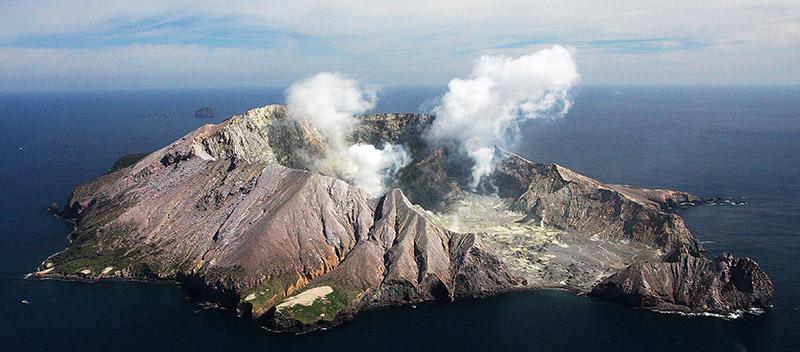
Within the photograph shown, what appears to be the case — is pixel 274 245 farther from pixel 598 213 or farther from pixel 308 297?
pixel 598 213

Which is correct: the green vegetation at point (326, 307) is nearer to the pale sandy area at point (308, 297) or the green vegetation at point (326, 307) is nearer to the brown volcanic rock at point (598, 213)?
the pale sandy area at point (308, 297)

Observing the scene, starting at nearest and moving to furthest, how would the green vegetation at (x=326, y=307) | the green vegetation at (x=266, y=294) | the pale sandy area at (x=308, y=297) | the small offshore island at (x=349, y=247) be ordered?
the green vegetation at (x=326, y=307) < the green vegetation at (x=266, y=294) < the pale sandy area at (x=308, y=297) < the small offshore island at (x=349, y=247)

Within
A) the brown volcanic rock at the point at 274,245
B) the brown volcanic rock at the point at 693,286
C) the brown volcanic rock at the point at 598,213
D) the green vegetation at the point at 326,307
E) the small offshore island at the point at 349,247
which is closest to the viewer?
the green vegetation at the point at 326,307

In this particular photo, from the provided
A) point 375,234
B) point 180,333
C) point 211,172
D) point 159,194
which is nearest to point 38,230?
point 159,194

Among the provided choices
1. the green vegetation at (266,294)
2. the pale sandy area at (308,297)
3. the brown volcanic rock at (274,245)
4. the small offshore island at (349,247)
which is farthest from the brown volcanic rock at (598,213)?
the green vegetation at (266,294)

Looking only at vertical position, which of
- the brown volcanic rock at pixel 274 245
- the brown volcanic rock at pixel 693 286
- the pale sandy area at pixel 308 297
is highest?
the brown volcanic rock at pixel 274 245

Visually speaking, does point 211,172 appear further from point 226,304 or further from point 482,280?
point 482,280

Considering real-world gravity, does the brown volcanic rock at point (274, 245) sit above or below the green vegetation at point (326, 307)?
above
